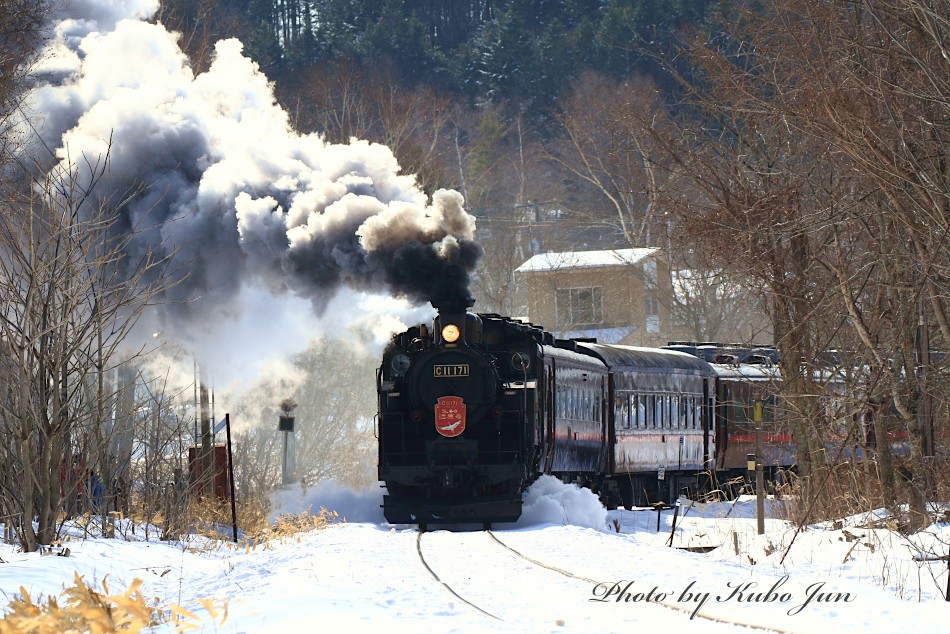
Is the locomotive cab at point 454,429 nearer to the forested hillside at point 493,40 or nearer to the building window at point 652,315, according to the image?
the building window at point 652,315

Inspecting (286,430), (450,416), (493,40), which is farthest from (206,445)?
(493,40)

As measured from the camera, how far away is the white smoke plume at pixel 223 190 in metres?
17.5

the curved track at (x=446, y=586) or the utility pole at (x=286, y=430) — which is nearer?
the curved track at (x=446, y=586)

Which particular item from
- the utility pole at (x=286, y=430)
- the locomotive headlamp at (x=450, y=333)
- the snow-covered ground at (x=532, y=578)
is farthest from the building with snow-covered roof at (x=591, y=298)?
the snow-covered ground at (x=532, y=578)

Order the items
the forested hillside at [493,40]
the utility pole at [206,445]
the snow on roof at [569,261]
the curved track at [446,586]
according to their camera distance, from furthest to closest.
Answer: the forested hillside at [493,40] < the snow on roof at [569,261] < the utility pole at [206,445] < the curved track at [446,586]

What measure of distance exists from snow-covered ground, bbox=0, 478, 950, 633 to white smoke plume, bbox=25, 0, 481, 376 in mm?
3869

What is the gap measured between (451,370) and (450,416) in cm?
55

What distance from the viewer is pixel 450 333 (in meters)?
15.8

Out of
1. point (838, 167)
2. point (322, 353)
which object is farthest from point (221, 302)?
point (322, 353)

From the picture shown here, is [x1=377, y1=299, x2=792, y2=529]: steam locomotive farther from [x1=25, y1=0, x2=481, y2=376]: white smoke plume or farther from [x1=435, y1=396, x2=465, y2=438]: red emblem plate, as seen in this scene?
[x1=25, y1=0, x2=481, y2=376]: white smoke plume

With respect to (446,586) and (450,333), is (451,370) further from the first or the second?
(446,586)

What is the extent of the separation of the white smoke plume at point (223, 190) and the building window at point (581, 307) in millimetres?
27383

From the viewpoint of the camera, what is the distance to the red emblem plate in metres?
15.6

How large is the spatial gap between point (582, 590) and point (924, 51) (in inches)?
263
